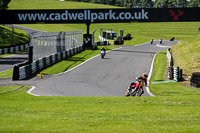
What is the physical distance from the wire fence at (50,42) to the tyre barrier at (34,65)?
467 millimetres

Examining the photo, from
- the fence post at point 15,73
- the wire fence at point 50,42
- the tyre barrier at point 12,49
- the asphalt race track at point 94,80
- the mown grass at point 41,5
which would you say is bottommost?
the asphalt race track at point 94,80

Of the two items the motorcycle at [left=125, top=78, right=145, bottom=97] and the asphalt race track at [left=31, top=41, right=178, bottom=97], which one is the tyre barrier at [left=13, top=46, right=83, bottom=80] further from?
the motorcycle at [left=125, top=78, right=145, bottom=97]

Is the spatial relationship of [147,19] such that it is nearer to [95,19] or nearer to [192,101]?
[95,19]

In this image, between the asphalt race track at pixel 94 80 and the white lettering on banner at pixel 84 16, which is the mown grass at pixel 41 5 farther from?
the asphalt race track at pixel 94 80

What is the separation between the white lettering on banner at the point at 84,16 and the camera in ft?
158

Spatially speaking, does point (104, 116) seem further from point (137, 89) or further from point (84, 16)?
point (84, 16)

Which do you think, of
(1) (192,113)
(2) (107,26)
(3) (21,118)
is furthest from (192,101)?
(2) (107,26)

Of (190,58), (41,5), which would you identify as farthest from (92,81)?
(41,5)

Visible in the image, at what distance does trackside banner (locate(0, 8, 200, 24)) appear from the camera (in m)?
47.5

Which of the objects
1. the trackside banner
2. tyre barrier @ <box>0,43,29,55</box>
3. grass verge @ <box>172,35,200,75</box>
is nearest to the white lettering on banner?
the trackside banner

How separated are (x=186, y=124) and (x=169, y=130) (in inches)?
39.3

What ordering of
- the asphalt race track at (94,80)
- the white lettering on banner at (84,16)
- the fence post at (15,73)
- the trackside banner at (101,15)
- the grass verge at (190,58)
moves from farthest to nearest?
the white lettering on banner at (84,16) → the trackside banner at (101,15) → the grass verge at (190,58) → the fence post at (15,73) → the asphalt race track at (94,80)

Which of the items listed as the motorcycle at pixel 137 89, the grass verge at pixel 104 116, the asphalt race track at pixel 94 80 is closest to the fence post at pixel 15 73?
the asphalt race track at pixel 94 80

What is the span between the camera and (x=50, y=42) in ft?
121
